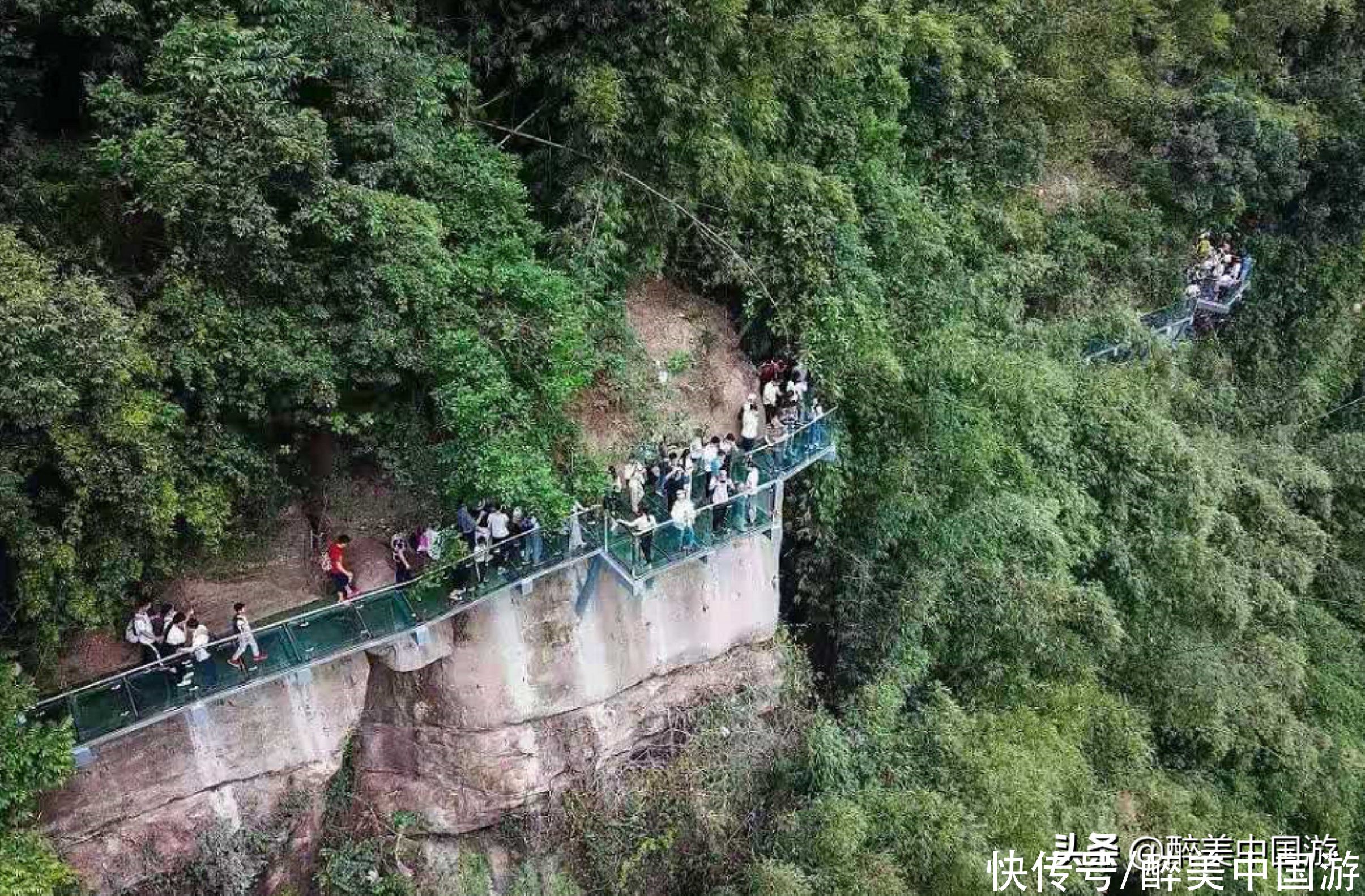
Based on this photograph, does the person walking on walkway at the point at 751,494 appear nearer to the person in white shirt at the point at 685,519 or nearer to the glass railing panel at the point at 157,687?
the person in white shirt at the point at 685,519

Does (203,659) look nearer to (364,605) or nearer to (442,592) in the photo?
(364,605)

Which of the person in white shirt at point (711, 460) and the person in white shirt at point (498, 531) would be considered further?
the person in white shirt at point (711, 460)

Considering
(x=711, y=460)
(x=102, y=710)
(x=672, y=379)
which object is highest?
(x=672, y=379)

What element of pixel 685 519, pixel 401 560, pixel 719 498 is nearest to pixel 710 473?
pixel 719 498

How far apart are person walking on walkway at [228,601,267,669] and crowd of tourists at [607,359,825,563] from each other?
4350mm

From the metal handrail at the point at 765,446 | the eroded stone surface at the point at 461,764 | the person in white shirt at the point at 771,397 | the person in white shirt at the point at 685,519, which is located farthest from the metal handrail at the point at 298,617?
the person in white shirt at the point at 771,397

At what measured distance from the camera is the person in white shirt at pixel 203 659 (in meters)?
9.98

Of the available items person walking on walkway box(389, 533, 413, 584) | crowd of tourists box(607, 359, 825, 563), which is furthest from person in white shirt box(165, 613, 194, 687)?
crowd of tourists box(607, 359, 825, 563)

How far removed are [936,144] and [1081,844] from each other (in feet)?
42.0

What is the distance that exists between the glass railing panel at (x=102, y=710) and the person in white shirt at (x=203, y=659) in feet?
2.18

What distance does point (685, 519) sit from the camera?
1236 centimetres

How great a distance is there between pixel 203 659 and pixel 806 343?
905cm

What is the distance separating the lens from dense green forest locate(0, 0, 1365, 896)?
29.9 feet

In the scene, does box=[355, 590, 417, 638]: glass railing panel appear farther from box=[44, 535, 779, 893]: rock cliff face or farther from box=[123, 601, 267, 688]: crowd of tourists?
box=[123, 601, 267, 688]: crowd of tourists
